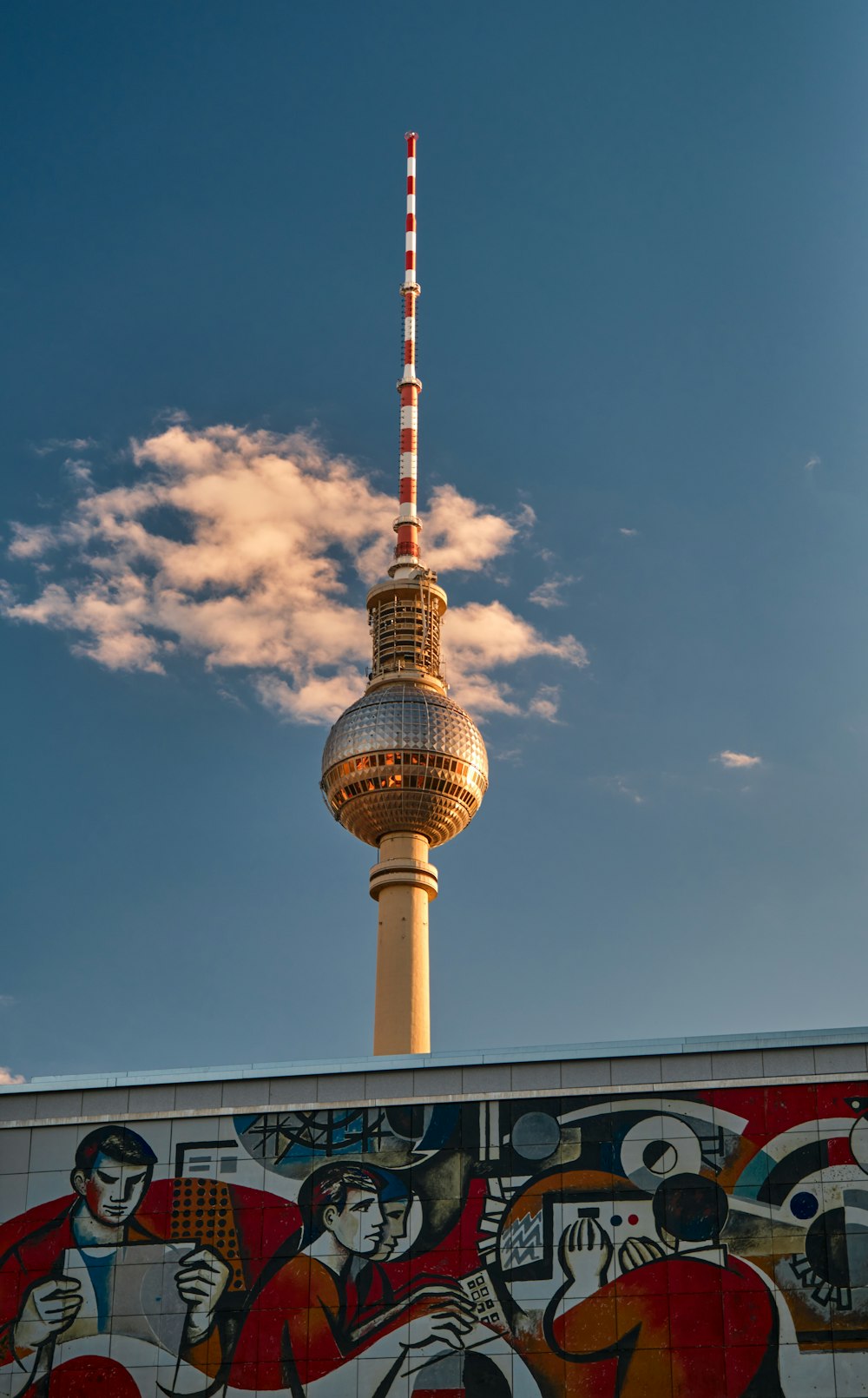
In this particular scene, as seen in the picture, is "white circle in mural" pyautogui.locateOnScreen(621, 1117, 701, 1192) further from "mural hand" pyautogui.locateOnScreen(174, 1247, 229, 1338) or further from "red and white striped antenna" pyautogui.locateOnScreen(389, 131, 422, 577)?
"red and white striped antenna" pyautogui.locateOnScreen(389, 131, 422, 577)

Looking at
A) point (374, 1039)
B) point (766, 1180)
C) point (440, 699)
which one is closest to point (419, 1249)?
point (766, 1180)

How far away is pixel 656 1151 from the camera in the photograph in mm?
47344

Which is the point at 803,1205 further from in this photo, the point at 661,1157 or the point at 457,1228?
the point at 457,1228

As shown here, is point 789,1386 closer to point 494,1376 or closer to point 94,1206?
point 494,1376

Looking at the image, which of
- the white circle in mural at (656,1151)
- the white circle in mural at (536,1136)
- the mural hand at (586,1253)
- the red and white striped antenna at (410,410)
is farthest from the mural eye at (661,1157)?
the red and white striped antenna at (410,410)

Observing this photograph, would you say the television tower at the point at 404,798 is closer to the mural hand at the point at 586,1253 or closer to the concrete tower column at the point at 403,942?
the concrete tower column at the point at 403,942

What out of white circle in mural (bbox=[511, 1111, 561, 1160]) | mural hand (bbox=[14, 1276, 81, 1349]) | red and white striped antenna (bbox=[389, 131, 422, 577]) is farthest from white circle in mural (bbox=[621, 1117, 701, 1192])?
red and white striped antenna (bbox=[389, 131, 422, 577])

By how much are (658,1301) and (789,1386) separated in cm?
391

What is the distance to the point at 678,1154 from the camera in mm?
47188

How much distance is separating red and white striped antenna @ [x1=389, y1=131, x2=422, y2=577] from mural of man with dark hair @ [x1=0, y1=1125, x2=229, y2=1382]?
75.8 meters

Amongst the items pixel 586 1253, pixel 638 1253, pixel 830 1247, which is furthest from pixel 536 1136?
pixel 830 1247

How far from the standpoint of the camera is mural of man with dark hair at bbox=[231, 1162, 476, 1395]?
46.9 m

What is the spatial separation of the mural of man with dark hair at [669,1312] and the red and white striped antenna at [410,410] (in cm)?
7975

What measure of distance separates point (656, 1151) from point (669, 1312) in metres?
4.20
